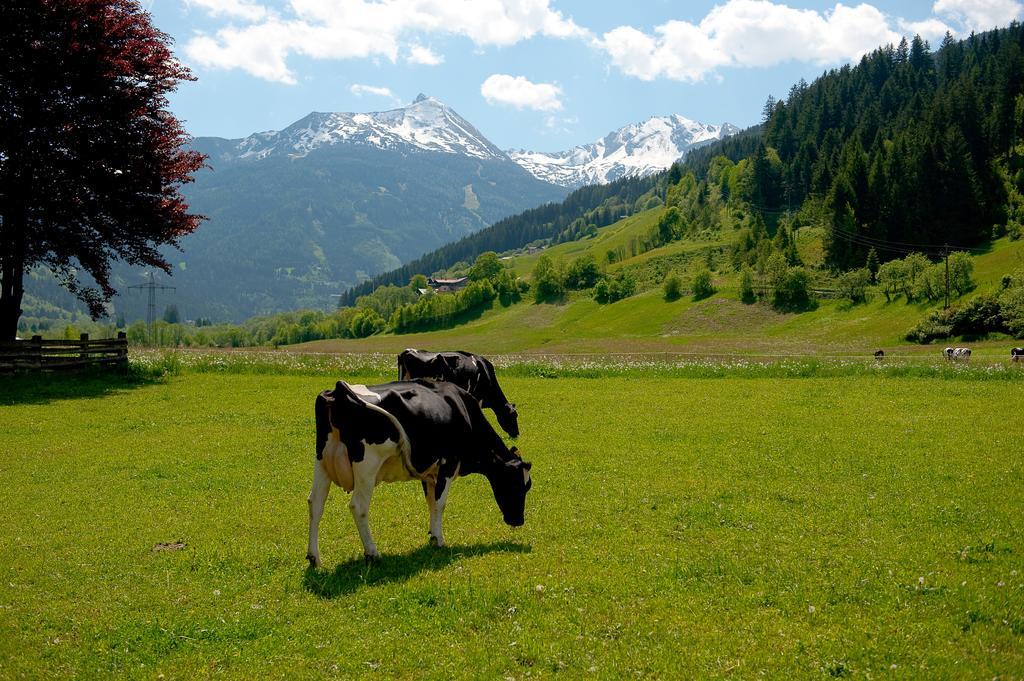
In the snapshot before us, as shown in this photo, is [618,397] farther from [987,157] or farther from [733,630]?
[987,157]

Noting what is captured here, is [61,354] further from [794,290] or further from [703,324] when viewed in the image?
[794,290]

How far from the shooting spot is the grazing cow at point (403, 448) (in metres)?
9.84

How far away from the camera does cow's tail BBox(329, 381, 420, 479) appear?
385 inches

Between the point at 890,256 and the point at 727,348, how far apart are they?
5073 centimetres

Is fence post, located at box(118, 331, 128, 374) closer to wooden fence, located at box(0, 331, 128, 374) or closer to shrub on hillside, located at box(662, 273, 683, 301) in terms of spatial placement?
wooden fence, located at box(0, 331, 128, 374)

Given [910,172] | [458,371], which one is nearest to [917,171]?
[910,172]

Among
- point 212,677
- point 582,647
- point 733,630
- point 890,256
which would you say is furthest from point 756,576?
point 890,256

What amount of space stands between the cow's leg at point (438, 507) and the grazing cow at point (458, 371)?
287 inches

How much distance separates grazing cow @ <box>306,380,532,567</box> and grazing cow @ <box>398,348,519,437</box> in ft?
22.3

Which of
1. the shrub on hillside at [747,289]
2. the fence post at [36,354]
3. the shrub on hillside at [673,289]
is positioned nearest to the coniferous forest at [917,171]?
the shrub on hillside at [747,289]

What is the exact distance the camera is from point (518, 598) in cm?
885

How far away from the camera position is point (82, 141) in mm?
31797

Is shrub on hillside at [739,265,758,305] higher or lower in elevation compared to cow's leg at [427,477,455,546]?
higher

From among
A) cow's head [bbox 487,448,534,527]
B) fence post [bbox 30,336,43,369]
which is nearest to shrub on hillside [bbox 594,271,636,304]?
fence post [bbox 30,336,43,369]
